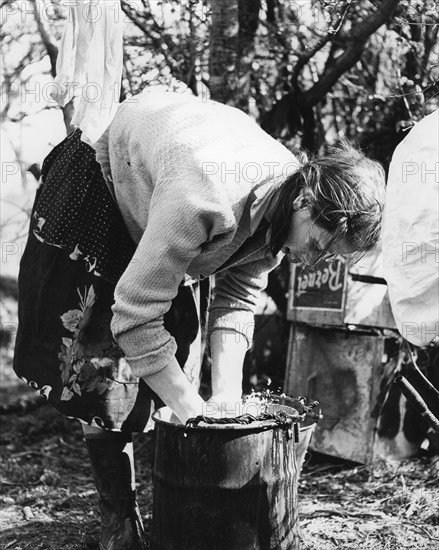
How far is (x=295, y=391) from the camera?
366cm

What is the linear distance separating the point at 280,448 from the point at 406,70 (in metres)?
2.23

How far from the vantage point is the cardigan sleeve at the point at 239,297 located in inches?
99.4

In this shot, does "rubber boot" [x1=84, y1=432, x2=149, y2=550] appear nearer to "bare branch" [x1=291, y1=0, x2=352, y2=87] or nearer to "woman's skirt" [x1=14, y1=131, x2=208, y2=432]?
"woman's skirt" [x1=14, y1=131, x2=208, y2=432]

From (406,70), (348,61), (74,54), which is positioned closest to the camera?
(74,54)

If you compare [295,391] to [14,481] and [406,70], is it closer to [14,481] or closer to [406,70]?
[14,481]

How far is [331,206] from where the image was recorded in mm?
1932

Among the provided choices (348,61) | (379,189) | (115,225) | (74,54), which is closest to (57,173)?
(115,225)

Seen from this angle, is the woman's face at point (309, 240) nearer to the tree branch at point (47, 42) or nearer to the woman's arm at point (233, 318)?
the woman's arm at point (233, 318)

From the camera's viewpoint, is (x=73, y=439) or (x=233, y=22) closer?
(x=233, y=22)

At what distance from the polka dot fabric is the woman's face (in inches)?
23.8

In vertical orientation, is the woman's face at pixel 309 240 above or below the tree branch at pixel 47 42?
below

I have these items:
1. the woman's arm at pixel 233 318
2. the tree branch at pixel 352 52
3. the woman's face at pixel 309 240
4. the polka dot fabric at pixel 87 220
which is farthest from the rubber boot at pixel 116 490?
the tree branch at pixel 352 52

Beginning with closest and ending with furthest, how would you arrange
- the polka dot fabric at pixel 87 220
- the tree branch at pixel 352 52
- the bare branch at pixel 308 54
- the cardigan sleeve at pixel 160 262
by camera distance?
1. the cardigan sleeve at pixel 160 262
2. the polka dot fabric at pixel 87 220
3. the tree branch at pixel 352 52
4. the bare branch at pixel 308 54

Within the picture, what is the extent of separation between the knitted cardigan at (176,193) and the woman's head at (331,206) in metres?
0.08
